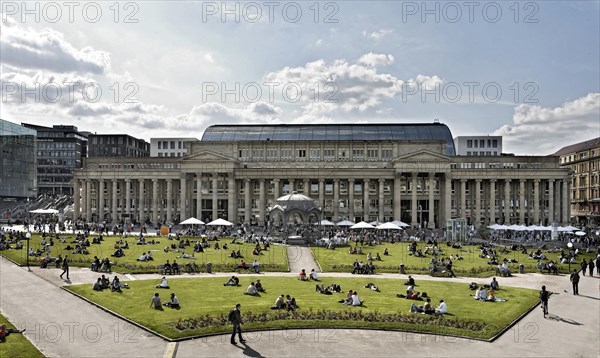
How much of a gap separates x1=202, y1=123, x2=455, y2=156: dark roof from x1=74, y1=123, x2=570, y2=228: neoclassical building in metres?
0.27

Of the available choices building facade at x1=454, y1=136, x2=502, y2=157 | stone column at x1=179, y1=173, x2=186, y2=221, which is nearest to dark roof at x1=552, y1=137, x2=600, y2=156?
building facade at x1=454, y1=136, x2=502, y2=157

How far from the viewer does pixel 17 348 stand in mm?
24500

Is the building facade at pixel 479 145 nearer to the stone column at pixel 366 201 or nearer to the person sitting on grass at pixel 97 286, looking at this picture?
the stone column at pixel 366 201

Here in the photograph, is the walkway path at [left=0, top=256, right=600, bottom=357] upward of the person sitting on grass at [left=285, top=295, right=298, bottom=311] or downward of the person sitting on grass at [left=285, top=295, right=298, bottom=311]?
downward

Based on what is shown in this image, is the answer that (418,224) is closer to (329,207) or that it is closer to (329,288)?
(329,207)

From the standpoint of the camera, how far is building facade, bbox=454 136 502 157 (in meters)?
153

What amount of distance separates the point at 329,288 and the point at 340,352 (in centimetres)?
1538

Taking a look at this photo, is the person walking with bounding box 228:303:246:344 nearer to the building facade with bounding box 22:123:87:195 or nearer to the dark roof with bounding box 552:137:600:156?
the dark roof with bounding box 552:137:600:156

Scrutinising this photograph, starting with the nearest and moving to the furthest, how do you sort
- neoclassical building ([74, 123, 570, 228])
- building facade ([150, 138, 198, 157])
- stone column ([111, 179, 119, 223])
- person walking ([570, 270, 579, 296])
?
person walking ([570, 270, 579, 296]), neoclassical building ([74, 123, 570, 228]), stone column ([111, 179, 119, 223]), building facade ([150, 138, 198, 157])

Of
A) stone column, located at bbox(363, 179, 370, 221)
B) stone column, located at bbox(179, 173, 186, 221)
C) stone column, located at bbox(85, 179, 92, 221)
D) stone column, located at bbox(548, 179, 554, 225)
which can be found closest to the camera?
stone column, located at bbox(363, 179, 370, 221)

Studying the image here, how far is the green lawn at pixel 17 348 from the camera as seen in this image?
23614 millimetres

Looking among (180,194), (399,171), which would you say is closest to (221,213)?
(180,194)

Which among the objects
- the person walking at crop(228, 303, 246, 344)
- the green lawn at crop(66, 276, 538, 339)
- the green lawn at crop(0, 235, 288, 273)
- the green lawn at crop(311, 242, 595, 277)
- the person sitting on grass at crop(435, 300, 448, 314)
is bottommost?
the green lawn at crop(311, 242, 595, 277)

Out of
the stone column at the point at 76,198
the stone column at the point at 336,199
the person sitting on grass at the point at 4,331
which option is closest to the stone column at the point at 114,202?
the stone column at the point at 76,198
